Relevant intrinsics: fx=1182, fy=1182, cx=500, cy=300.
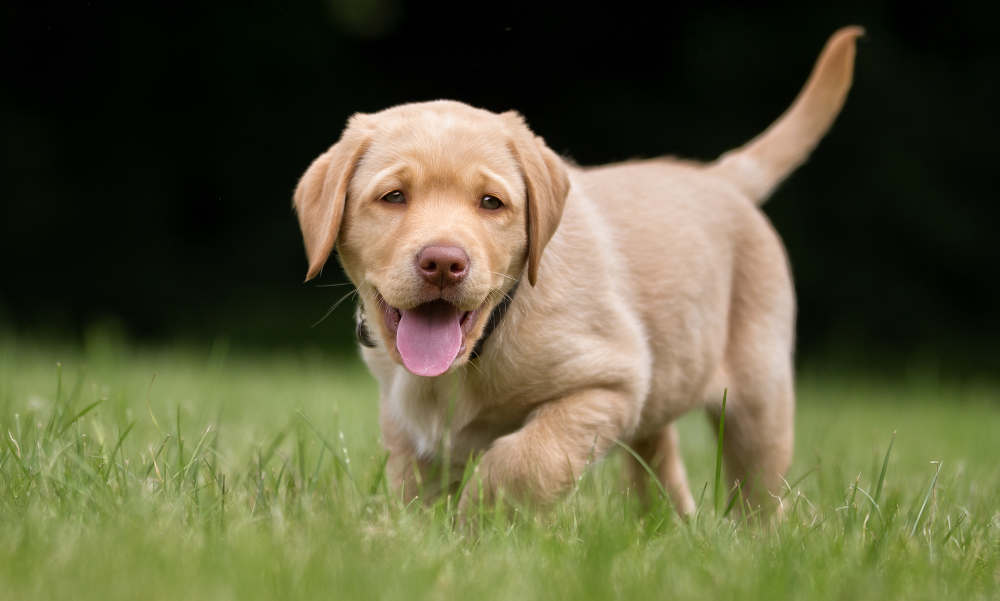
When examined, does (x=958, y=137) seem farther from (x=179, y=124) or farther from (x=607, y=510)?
(x=607, y=510)

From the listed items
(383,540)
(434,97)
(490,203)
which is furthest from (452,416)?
(434,97)

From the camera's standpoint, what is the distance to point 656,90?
13414 millimetres

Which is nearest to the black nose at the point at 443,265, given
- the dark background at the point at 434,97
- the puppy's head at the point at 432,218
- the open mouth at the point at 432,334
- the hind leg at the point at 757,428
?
the puppy's head at the point at 432,218

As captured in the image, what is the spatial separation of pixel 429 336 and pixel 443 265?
288 mm

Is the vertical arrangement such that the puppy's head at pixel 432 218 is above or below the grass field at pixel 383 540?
above

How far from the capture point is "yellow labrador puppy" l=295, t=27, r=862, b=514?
3.18 meters

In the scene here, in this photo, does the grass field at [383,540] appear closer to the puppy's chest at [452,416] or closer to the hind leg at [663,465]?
the puppy's chest at [452,416]

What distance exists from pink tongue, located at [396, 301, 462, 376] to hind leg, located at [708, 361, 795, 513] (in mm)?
1630

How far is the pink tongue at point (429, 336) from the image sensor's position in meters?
3.18

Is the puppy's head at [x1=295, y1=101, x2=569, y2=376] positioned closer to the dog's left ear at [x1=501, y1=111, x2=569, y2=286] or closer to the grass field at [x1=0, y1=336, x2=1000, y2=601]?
the dog's left ear at [x1=501, y1=111, x2=569, y2=286]

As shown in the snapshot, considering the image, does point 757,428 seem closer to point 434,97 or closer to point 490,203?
point 490,203

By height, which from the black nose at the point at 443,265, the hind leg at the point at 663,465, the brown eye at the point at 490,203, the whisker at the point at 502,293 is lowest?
the hind leg at the point at 663,465

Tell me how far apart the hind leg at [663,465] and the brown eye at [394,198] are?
1894mm

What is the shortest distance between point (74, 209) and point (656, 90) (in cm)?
664
